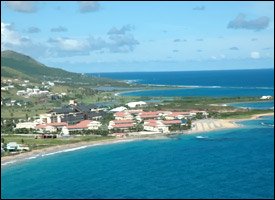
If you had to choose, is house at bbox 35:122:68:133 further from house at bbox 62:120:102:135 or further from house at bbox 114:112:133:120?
house at bbox 114:112:133:120

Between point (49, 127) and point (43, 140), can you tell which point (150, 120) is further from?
point (43, 140)

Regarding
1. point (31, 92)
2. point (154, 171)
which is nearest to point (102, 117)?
point (154, 171)

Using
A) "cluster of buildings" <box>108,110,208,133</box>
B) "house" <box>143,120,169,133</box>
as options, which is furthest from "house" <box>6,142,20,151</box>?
"house" <box>143,120,169,133</box>

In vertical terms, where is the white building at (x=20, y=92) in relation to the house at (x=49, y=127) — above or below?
above

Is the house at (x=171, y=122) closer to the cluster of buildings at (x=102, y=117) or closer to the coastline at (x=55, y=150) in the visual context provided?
the cluster of buildings at (x=102, y=117)

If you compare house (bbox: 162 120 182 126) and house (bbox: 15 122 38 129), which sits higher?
house (bbox: 15 122 38 129)

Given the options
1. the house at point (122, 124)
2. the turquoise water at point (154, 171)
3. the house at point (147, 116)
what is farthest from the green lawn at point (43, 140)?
the house at point (147, 116)

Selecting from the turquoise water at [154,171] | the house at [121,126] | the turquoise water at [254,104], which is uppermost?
the turquoise water at [254,104]

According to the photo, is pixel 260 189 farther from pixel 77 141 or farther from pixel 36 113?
pixel 36 113
